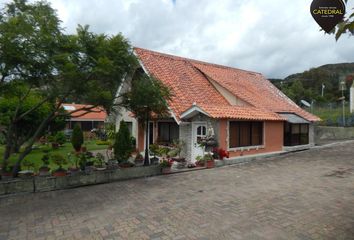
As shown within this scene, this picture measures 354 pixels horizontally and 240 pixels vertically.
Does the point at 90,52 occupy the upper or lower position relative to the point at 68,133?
upper

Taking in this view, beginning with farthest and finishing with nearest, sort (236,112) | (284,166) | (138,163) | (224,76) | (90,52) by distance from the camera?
(224,76)
(236,112)
(284,166)
(138,163)
(90,52)

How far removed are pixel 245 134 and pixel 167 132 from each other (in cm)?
469

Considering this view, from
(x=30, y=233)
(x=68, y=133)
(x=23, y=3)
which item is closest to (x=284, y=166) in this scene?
(x=30, y=233)

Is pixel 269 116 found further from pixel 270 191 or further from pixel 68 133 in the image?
pixel 68 133

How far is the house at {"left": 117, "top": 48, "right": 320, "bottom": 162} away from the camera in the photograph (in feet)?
48.8

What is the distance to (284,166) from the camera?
1425 cm

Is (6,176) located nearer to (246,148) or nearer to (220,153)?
(220,153)

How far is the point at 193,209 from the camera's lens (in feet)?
24.9

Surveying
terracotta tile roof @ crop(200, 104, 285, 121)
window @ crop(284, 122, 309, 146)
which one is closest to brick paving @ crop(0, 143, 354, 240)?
terracotta tile roof @ crop(200, 104, 285, 121)

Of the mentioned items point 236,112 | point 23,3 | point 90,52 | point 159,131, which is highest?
point 23,3

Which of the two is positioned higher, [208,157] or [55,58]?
[55,58]

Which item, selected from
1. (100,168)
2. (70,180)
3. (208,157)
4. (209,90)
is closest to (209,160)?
(208,157)

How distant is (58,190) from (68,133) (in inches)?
929

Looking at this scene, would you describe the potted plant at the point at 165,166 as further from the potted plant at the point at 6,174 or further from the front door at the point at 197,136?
the potted plant at the point at 6,174
